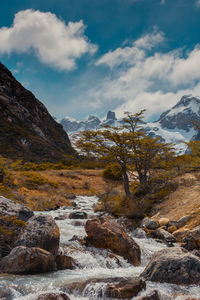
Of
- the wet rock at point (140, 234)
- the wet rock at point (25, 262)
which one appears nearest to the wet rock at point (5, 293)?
the wet rock at point (25, 262)

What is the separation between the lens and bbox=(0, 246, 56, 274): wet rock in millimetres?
7443

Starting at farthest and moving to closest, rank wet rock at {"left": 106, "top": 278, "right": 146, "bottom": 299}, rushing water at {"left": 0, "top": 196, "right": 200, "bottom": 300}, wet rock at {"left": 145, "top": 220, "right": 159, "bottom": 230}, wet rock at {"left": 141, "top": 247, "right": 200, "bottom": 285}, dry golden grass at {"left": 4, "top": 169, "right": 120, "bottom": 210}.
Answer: dry golden grass at {"left": 4, "top": 169, "right": 120, "bottom": 210}
wet rock at {"left": 145, "top": 220, "right": 159, "bottom": 230}
wet rock at {"left": 141, "top": 247, "right": 200, "bottom": 285}
rushing water at {"left": 0, "top": 196, "right": 200, "bottom": 300}
wet rock at {"left": 106, "top": 278, "right": 146, "bottom": 299}

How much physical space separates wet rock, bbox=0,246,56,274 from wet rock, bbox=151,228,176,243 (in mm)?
7247

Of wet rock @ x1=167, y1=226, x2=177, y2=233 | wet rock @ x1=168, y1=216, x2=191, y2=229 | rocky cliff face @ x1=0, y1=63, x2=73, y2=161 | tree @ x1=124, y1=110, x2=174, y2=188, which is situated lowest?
wet rock @ x1=167, y1=226, x2=177, y2=233

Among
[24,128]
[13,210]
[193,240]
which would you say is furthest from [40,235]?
[24,128]

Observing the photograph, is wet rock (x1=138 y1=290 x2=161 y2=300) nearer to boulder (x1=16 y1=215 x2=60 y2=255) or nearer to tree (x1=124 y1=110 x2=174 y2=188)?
boulder (x1=16 y1=215 x2=60 y2=255)

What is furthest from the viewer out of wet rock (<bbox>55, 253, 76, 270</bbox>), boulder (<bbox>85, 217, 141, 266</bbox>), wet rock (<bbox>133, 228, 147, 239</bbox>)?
wet rock (<bbox>133, 228, 147, 239</bbox>)

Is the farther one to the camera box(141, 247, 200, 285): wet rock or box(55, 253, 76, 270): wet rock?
box(55, 253, 76, 270): wet rock

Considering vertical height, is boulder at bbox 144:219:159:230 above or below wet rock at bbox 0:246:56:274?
below

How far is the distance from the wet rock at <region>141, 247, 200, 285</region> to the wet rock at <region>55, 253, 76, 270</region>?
2.77 m

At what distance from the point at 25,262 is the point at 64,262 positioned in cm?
161

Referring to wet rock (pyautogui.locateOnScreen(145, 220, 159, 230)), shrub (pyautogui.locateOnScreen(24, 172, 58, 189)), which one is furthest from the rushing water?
shrub (pyautogui.locateOnScreen(24, 172, 58, 189))

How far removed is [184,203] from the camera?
16.9 metres

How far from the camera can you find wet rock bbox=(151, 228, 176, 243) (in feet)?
40.8
